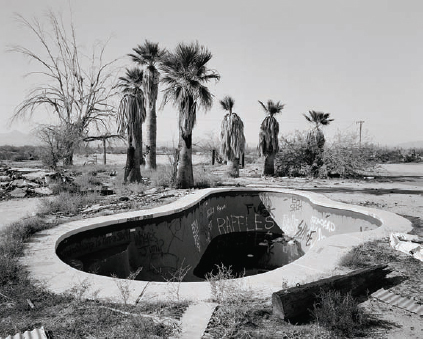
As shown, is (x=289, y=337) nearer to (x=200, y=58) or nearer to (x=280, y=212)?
(x=280, y=212)

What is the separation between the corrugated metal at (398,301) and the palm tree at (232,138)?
1960 cm

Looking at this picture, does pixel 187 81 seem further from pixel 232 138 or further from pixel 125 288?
pixel 125 288

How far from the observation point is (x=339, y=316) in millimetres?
3650

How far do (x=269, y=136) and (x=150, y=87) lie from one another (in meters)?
9.65

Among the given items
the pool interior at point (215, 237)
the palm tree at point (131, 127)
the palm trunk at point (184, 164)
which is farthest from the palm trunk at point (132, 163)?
the pool interior at point (215, 237)

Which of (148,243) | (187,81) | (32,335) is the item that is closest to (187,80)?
(187,81)

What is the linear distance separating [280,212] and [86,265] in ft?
30.0

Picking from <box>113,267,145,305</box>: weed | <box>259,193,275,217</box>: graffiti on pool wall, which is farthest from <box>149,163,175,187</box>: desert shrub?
<box>113,267,145,305</box>: weed

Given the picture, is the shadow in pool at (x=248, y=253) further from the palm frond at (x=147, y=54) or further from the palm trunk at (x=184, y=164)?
the palm frond at (x=147, y=54)

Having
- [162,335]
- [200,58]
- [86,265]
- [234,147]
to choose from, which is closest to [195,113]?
[200,58]

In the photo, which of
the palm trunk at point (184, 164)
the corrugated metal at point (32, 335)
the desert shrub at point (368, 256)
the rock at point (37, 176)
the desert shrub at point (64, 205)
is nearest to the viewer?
the corrugated metal at point (32, 335)

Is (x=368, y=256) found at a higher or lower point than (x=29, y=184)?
lower

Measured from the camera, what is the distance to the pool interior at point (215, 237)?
25.8ft

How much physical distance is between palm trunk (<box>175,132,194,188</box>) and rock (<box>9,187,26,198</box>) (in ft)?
22.3
